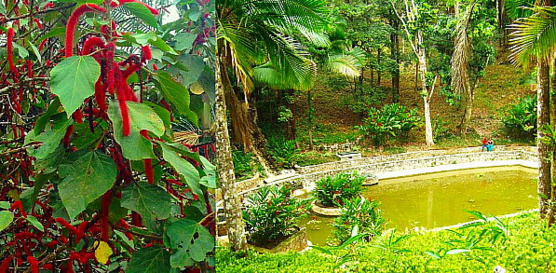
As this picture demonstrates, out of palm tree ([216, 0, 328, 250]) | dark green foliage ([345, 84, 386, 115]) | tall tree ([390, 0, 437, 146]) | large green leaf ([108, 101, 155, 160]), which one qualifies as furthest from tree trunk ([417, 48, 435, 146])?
large green leaf ([108, 101, 155, 160])

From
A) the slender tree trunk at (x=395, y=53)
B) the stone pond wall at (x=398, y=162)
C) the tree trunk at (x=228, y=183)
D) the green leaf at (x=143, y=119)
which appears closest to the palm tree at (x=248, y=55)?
the tree trunk at (x=228, y=183)

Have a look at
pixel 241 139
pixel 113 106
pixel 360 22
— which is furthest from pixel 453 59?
pixel 113 106

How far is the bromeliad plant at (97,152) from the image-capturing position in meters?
0.53

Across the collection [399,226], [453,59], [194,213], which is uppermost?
[453,59]

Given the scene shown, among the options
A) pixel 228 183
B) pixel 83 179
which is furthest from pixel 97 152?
pixel 228 183

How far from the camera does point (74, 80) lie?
49 centimetres

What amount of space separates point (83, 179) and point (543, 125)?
1718 mm

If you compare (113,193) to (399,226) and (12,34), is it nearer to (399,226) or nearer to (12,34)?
(12,34)

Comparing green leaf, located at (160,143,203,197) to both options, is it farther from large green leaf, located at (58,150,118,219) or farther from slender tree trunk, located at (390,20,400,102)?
slender tree trunk, located at (390,20,400,102)

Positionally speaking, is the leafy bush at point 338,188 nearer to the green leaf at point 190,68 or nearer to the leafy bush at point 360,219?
the leafy bush at point 360,219

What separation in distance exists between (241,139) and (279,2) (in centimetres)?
51

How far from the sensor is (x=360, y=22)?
1.58 meters

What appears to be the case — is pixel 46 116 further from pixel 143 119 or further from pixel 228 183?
pixel 228 183

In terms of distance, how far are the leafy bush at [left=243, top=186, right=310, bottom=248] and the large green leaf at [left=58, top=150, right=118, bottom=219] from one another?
3.67ft
